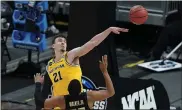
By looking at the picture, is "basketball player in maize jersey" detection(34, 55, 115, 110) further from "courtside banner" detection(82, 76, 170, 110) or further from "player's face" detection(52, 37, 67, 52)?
"courtside banner" detection(82, 76, 170, 110)

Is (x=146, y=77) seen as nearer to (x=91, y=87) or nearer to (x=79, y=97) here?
(x=91, y=87)

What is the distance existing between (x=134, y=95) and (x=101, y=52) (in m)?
0.92

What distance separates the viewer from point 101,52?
922cm

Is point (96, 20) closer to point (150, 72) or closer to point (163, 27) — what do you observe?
point (150, 72)

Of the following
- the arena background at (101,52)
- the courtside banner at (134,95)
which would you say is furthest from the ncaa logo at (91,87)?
the arena background at (101,52)

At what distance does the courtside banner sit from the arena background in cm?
2

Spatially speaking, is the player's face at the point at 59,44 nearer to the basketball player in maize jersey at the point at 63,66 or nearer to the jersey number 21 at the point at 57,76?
→ the basketball player in maize jersey at the point at 63,66

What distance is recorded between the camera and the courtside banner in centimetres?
914

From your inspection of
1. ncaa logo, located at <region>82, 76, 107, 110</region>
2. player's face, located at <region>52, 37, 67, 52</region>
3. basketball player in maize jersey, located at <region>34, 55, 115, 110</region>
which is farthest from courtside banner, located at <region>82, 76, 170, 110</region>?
player's face, located at <region>52, 37, 67, 52</region>

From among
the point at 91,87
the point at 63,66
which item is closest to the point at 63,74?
the point at 63,66

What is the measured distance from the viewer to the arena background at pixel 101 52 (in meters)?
9.14

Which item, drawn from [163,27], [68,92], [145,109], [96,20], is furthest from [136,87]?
[163,27]

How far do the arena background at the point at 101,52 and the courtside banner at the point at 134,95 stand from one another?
2cm

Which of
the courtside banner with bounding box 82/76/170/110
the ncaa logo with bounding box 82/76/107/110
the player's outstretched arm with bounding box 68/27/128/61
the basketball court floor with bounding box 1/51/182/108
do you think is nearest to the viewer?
the player's outstretched arm with bounding box 68/27/128/61
